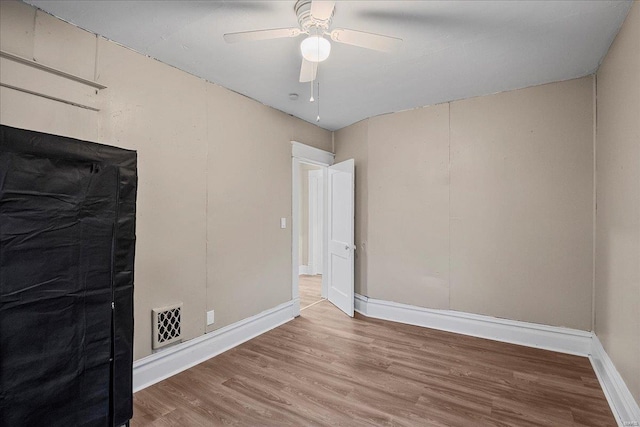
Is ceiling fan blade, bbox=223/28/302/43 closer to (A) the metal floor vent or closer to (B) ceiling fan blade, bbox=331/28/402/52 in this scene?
(B) ceiling fan blade, bbox=331/28/402/52

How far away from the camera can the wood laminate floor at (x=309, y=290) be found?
4625mm

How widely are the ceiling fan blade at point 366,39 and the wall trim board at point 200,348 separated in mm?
2598

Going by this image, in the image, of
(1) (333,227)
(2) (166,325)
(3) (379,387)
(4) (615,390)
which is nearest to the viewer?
Result: (4) (615,390)

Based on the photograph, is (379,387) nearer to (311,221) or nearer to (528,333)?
(528,333)

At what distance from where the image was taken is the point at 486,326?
10.6 ft

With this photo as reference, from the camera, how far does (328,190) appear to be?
4613 millimetres

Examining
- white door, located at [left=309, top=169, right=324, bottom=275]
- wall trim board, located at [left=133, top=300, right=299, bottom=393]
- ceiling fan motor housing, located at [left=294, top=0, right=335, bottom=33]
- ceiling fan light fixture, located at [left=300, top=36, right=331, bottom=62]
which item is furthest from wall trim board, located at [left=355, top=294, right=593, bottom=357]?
ceiling fan motor housing, located at [left=294, top=0, right=335, bottom=33]

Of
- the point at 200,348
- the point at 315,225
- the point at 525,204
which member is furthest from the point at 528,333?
the point at 315,225

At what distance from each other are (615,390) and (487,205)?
175 cm

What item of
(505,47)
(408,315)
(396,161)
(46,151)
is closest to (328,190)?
(396,161)

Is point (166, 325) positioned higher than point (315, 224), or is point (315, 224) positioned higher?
point (315, 224)

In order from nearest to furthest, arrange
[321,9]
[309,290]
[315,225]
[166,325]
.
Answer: [321,9] < [166,325] < [309,290] < [315,225]

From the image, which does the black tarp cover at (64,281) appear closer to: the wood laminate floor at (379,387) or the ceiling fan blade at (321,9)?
the wood laminate floor at (379,387)

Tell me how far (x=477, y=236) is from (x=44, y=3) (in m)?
3.89
